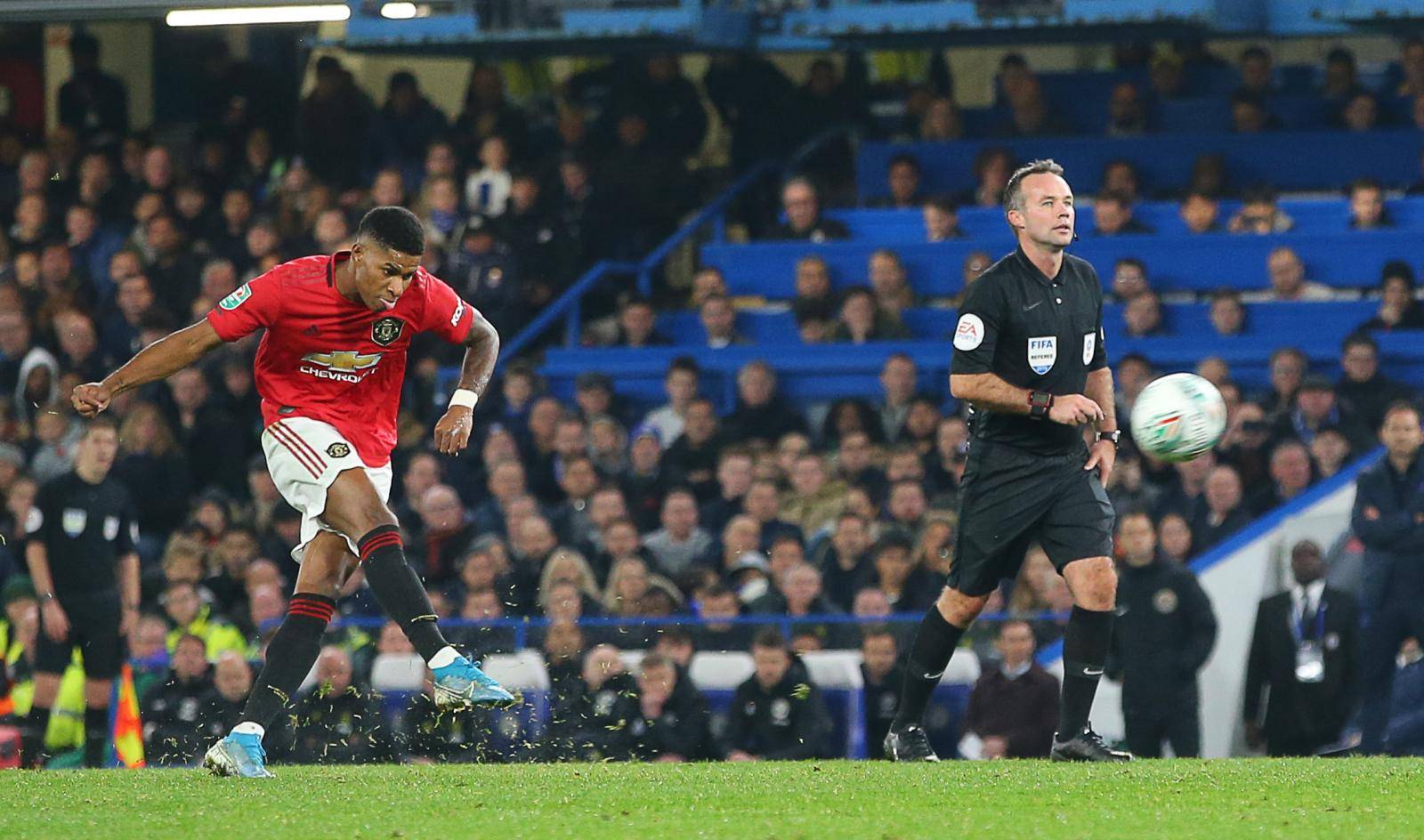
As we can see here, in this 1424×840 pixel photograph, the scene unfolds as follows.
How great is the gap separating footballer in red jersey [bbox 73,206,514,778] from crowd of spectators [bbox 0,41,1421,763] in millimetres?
2569

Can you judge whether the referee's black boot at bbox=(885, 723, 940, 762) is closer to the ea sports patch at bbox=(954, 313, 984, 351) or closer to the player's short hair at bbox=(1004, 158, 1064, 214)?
the ea sports patch at bbox=(954, 313, 984, 351)

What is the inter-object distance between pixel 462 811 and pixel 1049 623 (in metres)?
4.78

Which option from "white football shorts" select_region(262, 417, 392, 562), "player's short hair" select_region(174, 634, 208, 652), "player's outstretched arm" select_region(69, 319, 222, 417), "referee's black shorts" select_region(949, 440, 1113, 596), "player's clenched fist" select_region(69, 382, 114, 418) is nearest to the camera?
"player's clenched fist" select_region(69, 382, 114, 418)

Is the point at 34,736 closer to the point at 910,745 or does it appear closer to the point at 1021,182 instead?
the point at 910,745

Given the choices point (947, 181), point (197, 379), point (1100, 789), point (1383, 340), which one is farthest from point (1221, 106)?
point (1100, 789)

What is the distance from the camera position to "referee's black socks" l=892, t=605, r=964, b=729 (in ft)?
26.7

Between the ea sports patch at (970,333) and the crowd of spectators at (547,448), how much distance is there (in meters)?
1.82

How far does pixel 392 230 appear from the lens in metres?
7.50

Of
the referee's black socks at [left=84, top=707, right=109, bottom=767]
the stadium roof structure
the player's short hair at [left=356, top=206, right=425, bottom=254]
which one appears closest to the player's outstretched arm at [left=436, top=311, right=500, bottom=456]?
Result: the player's short hair at [left=356, top=206, right=425, bottom=254]

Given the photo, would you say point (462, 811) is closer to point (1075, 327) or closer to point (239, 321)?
point (239, 321)

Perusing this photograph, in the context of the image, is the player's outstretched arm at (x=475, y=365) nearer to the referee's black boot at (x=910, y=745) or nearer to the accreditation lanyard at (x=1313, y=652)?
the referee's black boot at (x=910, y=745)

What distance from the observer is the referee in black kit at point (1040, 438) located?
7.78 meters

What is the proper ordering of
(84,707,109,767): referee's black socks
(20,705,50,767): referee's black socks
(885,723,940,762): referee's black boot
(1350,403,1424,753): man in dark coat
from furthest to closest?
(20,705,50,767): referee's black socks, (84,707,109,767): referee's black socks, (1350,403,1424,753): man in dark coat, (885,723,940,762): referee's black boot

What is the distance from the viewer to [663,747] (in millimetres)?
10469
